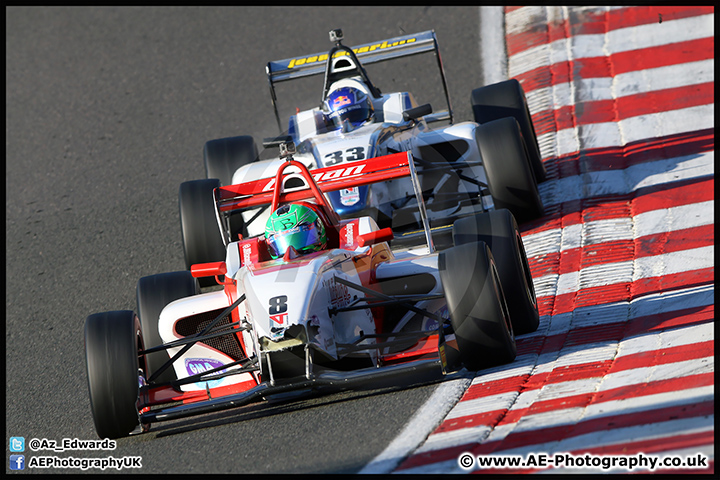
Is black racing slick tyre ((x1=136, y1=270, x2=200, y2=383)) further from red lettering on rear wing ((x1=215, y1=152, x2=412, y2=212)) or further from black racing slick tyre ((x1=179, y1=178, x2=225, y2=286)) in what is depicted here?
black racing slick tyre ((x1=179, y1=178, x2=225, y2=286))

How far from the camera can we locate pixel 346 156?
8930 mm

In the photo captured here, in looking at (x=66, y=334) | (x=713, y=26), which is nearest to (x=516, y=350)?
(x=66, y=334)

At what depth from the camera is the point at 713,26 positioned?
40.5 ft

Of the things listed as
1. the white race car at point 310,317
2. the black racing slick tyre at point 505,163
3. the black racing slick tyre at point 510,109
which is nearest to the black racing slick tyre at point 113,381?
the white race car at point 310,317

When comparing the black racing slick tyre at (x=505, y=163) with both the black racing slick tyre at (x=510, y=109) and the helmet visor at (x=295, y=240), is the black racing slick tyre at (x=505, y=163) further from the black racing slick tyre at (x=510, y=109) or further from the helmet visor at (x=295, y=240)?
the helmet visor at (x=295, y=240)

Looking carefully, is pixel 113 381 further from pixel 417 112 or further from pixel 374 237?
pixel 417 112

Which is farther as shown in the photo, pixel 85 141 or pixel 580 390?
pixel 85 141

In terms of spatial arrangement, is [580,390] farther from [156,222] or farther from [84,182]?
[84,182]

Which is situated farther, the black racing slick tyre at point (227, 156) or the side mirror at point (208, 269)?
the black racing slick tyre at point (227, 156)

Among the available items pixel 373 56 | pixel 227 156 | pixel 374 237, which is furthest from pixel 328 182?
pixel 373 56

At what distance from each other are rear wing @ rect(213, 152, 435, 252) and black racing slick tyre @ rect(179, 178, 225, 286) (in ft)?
2.72

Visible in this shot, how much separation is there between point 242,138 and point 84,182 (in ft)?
11.2

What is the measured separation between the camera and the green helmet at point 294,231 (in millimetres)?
6594

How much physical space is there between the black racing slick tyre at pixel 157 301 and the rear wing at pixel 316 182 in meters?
0.62
